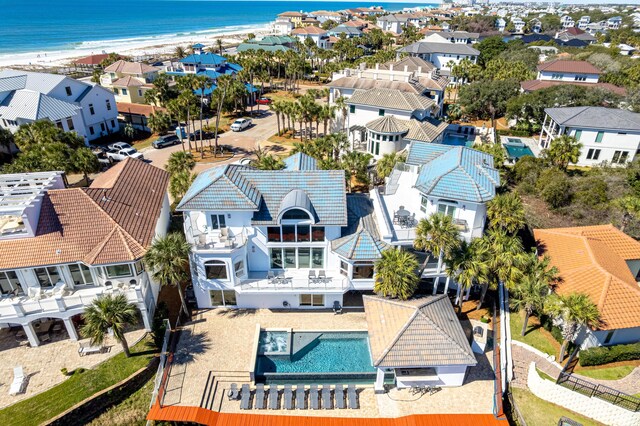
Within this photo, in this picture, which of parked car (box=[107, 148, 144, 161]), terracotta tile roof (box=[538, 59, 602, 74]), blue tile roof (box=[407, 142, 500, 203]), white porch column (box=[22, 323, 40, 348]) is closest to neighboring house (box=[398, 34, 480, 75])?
terracotta tile roof (box=[538, 59, 602, 74])

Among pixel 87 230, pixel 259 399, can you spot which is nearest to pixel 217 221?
pixel 87 230

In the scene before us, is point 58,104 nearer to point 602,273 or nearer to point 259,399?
point 259,399

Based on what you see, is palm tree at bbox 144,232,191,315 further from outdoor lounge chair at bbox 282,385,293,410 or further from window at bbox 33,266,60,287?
outdoor lounge chair at bbox 282,385,293,410

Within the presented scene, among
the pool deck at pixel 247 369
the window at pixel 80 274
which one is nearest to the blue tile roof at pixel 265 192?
the pool deck at pixel 247 369

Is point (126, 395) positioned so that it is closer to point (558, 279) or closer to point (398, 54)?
point (558, 279)

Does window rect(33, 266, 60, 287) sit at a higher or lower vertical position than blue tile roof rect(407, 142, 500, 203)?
lower
